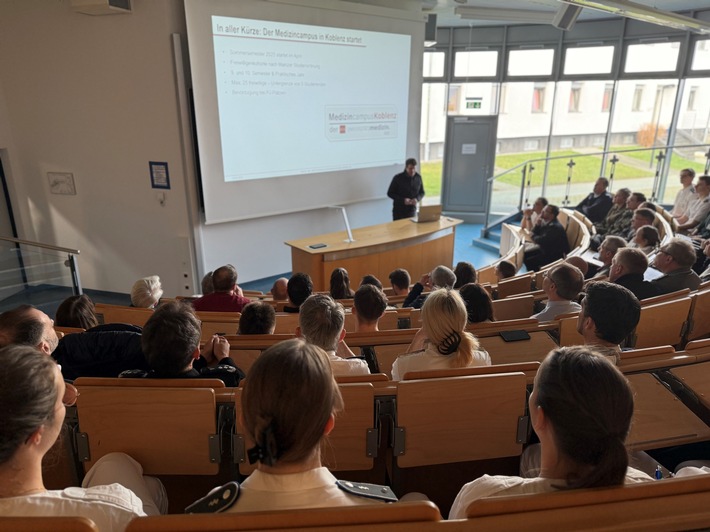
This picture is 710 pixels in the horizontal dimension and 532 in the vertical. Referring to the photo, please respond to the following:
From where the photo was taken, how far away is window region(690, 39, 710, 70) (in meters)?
8.97

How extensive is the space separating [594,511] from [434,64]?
10.9 metres

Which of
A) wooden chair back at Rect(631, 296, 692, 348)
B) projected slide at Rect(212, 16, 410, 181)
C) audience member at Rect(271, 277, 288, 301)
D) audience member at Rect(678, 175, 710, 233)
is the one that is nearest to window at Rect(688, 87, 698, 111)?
audience member at Rect(678, 175, 710, 233)

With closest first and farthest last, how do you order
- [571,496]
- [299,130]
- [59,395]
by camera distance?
[571,496] < [59,395] < [299,130]

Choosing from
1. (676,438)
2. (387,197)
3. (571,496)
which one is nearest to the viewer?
(571,496)

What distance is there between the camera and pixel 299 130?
276 inches

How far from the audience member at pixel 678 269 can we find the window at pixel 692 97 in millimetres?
7433

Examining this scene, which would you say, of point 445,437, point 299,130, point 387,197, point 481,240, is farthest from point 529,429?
point 481,240

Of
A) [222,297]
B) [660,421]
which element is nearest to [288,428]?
[660,421]

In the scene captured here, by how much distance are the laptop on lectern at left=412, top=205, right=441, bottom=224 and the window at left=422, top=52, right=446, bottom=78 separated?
462 centimetres

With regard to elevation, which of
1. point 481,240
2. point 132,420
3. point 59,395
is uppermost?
point 59,395

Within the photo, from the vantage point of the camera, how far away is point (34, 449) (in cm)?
130

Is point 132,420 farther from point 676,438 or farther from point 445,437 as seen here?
point 676,438

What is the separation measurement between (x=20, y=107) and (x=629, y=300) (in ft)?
23.8

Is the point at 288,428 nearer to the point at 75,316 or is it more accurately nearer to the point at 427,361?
the point at 427,361
